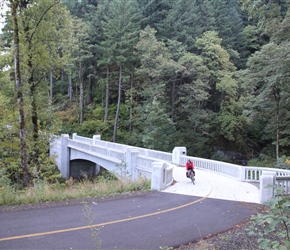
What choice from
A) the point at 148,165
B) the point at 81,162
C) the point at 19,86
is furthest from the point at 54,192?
the point at 81,162

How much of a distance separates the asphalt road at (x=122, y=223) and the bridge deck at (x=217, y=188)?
118cm

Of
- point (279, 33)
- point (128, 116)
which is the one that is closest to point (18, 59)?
point (279, 33)

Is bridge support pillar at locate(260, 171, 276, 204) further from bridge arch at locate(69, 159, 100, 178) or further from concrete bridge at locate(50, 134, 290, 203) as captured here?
bridge arch at locate(69, 159, 100, 178)

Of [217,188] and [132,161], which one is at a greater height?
[132,161]

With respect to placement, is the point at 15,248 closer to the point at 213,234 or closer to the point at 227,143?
the point at 213,234

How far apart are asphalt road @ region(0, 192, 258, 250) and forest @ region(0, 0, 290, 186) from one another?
4.71 m

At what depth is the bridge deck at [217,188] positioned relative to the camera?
10.1 meters

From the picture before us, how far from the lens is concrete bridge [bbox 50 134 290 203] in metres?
10.2

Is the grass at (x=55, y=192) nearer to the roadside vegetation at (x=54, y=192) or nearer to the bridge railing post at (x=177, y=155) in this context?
the roadside vegetation at (x=54, y=192)

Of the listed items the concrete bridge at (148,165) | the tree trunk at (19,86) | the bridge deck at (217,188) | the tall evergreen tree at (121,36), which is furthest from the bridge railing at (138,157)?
the tall evergreen tree at (121,36)

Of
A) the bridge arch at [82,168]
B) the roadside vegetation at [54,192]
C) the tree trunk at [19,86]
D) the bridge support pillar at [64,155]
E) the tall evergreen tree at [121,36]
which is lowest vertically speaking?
the bridge arch at [82,168]

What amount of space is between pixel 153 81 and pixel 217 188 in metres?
20.3

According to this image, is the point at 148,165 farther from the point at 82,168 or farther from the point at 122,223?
the point at 82,168

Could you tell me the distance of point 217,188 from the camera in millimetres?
11438
